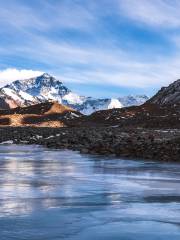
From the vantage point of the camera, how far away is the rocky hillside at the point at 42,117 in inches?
4392

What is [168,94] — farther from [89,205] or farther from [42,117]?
[89,205]

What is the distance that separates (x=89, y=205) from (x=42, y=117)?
116 metres

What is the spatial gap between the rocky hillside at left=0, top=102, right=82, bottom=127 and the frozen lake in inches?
3368

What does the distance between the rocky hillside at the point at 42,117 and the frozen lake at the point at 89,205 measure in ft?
281

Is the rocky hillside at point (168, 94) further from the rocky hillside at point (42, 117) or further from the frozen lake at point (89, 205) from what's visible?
the frozen lake at point (89, 205)

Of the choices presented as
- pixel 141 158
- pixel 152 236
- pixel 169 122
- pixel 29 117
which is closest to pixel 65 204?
pixel 152 236

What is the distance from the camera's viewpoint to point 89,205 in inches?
536

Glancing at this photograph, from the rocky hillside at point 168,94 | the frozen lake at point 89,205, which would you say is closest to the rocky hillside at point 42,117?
the rocky hillside at point 168,94

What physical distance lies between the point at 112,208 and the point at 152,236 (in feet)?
9.30

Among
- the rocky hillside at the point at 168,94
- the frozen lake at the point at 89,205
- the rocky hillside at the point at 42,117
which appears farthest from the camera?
the rocky hillside at the point at 168,94

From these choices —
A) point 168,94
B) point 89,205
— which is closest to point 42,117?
point 168,94

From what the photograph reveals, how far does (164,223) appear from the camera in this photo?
37.9ft

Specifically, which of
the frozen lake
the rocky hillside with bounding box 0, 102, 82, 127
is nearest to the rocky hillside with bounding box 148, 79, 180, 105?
the rocky hillside with bounding box 0, 102, 82, 127

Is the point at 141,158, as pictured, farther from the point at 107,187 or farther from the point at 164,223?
the point at 164,223
